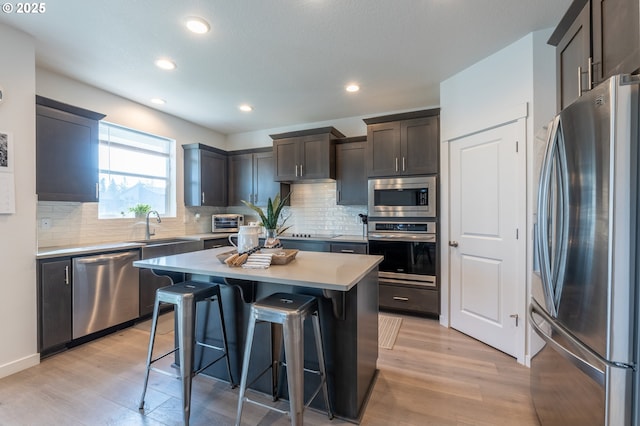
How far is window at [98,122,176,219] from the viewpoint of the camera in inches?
139

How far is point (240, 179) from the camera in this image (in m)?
5.02

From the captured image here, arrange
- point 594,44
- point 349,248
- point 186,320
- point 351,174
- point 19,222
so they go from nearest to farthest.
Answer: point 594,44
point 186,320
point 19,222
point 349,248
point 351,174

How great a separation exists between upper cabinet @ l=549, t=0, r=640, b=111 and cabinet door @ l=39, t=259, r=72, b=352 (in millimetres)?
4102

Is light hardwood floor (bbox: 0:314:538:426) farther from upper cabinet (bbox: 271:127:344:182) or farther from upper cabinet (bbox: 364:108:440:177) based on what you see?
upper cabinet (bbox: 271:127:344:182)

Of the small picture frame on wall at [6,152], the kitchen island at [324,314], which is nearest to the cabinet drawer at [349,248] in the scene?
the kitchen island at [324,314]

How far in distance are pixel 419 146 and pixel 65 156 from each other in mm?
3763

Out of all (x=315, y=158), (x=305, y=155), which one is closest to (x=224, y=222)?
(x=305, y=155)

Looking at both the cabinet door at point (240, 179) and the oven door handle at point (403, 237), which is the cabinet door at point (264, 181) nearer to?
the cabinet door at point (240, 179)

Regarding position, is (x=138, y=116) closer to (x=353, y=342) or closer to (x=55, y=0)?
(x=55, y=0)

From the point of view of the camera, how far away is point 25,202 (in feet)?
7.79

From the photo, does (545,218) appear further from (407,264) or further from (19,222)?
(19,222)

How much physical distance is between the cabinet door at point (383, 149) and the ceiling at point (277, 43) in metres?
0.43

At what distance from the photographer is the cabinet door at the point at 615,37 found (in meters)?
1.26

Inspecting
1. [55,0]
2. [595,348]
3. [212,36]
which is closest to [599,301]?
[595,348]
